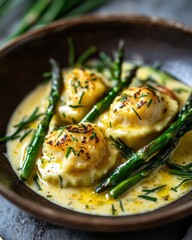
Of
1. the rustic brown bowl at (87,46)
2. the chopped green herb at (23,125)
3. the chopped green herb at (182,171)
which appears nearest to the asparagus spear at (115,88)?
the rustic brown bowl at (87,46)

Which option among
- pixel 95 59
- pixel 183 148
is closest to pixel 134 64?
pixel 95 59

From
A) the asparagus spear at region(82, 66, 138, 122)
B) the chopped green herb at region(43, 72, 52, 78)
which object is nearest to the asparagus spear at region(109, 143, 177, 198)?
the asparagus spear at region(82, 66, 138, 122)

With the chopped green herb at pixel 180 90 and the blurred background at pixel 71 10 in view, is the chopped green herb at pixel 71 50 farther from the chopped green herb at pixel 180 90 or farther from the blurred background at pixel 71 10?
the chopped green herb at pixel 180 90

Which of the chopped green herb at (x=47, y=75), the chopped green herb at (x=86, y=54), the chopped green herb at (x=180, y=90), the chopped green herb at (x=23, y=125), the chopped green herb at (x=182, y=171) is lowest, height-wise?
the chopped green herb at (x=182, y=171)

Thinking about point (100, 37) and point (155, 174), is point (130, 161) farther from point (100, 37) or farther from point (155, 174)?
point (100, 37)

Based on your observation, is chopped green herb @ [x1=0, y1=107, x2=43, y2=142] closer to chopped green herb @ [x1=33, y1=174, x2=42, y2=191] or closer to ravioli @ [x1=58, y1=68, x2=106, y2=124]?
ravioli @ [x1=58, y1=68, x2=106, y2=124]

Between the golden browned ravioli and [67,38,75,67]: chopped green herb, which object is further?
[67,38,75,67]: chopped green herb

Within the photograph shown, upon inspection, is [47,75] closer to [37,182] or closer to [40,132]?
[40,132]
